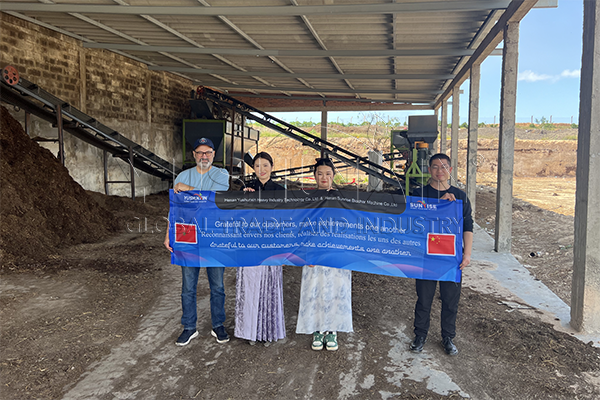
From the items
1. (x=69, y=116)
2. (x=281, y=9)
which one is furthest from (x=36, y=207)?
(x=281, y=9)

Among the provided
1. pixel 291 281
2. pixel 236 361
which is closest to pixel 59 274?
pixel 291 281

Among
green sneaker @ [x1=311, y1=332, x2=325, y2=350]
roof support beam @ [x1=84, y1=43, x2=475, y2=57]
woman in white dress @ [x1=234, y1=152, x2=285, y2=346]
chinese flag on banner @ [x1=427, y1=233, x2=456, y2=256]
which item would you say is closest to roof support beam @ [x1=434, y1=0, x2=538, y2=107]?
roof support beam @ [x1=84, y1=43, x2=475, y2=57]

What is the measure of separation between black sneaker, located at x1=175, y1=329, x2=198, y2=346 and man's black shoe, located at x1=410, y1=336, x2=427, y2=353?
197 centimetres

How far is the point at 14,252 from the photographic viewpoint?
20.1ft

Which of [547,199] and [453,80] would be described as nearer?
[453,80]

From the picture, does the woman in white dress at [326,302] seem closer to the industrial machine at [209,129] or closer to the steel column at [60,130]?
the steel column at [60,130]

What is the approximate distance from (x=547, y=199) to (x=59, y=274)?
61.3 feet

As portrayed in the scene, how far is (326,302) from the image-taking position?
3547mm

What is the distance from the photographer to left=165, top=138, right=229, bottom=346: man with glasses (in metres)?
3.69

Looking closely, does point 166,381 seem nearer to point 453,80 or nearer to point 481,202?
point 453,80

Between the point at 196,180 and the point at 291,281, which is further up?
the point at 196,180

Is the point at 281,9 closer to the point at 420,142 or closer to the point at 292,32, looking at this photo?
the point at 292,32

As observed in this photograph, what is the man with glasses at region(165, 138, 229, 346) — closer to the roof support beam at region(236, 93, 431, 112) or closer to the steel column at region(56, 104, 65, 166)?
the steel column at region(56, 104, 65, 166)

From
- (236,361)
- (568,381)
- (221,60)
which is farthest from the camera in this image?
(221,60)
